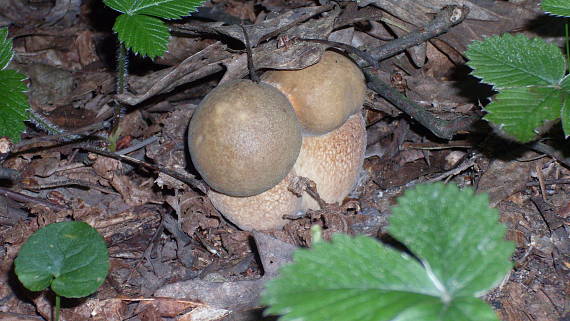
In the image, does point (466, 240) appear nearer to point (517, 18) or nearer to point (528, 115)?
point (528, 115)

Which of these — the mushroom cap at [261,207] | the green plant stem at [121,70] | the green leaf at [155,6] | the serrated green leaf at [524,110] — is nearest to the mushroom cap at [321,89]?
the mushroom cap at [261,207]

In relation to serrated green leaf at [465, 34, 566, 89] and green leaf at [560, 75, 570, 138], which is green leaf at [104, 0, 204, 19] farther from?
green leaf at [560, 75, 570, 138]

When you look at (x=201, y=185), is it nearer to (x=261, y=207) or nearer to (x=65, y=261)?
(x=261, y=207)

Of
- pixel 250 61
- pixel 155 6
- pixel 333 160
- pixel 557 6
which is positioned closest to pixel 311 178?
pixel 333 160

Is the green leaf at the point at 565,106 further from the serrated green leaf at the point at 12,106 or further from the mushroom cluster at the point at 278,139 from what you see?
the serrated green leaf at the point at 12,106

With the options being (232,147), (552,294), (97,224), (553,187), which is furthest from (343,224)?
(97,224)

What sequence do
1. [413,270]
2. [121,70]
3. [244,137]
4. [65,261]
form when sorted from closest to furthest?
[413,270], [65,261], [244,137], [121,70]
